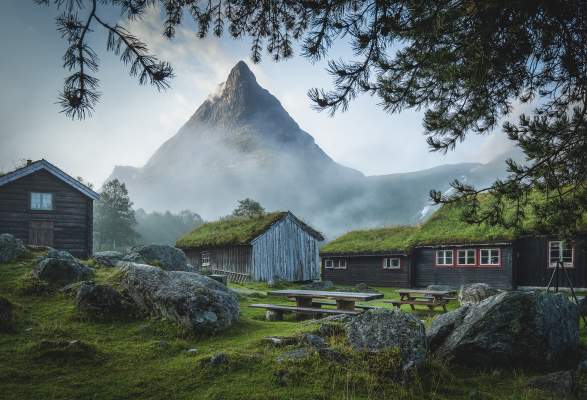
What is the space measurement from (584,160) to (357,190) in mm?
179352

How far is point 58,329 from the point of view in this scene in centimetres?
718

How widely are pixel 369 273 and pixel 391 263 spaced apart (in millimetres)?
2066

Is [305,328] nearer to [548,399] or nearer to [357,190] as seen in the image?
[548,399]

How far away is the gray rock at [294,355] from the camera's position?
5.70 metres

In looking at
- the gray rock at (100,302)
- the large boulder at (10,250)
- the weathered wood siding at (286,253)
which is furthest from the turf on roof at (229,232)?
the gray rock at (100,302)

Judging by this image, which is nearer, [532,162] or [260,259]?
[532,162]

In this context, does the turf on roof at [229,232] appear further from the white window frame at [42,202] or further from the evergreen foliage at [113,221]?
the evergreen foliage at [113,221]

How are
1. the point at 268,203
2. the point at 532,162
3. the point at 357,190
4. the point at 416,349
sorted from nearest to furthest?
the point at 416,349, the point at 532,162, the point at 268,203, the point at 357,190

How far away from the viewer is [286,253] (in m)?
27.7

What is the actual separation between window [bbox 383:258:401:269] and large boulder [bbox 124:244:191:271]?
16244mm

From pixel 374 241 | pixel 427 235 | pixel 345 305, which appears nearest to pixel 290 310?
pixel 345 305

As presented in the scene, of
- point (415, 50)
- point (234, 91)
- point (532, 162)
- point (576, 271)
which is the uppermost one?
point (234, 91)

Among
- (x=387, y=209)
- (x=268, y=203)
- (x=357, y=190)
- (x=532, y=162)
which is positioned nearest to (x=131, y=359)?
(x=532, y=162)

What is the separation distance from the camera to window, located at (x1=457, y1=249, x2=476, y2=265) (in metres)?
24.1
